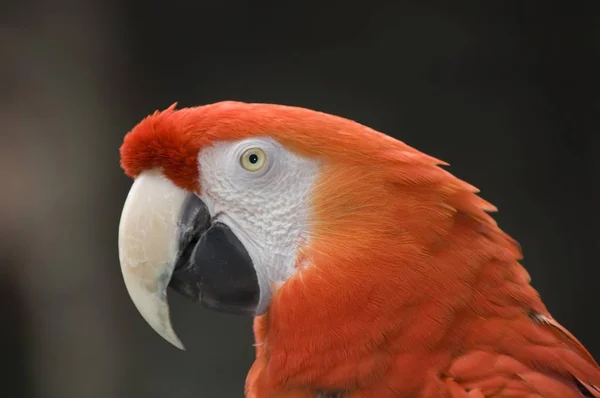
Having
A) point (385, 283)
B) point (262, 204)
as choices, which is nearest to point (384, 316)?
point (385, 283)

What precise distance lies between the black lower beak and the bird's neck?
58 mm

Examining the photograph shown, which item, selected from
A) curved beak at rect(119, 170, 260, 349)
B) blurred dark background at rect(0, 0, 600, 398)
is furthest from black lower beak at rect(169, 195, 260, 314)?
blurred dark background at rect(0, 0, 600, 398)

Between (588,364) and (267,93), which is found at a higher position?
(267,93)

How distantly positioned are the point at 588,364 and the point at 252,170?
531 mm

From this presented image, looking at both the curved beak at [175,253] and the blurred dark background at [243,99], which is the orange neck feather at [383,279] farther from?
the blurred dark background at [243,99]

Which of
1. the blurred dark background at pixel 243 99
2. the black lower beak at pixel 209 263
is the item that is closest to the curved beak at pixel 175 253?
the black lower beak at pixel 209 263

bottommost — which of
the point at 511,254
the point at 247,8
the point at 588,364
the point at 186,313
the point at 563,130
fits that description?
the point at 186,313

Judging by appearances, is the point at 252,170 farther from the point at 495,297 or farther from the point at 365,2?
the point at 365,2

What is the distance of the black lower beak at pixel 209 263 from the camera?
2.71 ft

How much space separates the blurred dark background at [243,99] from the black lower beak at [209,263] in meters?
1.34

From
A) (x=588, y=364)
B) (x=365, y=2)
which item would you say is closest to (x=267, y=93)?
(x=365, y=2)

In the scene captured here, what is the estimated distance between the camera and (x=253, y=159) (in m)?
0.82

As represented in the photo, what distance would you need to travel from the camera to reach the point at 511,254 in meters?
0.86

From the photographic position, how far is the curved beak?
32.0 inches
